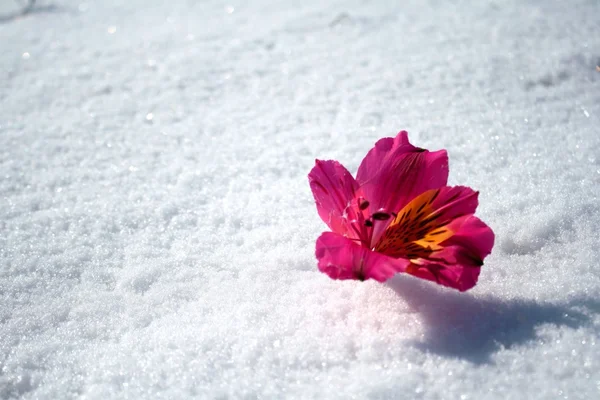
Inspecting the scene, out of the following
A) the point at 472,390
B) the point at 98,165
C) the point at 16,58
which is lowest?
the point at 472,390

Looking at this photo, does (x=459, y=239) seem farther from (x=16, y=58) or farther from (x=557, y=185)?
(x=16, y=58)

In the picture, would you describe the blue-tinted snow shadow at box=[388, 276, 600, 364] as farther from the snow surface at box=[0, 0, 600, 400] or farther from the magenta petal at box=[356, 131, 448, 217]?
the magenta petal at box=[356, 131, 448, 217]

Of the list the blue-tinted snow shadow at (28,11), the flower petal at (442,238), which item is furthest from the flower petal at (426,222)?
the blue-tinted snow shadow at (28,11)

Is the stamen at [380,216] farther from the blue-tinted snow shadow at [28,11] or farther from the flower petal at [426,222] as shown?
the blue-tinted snow shadow at [28,11]

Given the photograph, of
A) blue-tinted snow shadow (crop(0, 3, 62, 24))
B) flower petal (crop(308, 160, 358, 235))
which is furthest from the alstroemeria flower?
blue-tinted snow shadow (crop(0, 3, 62, 24))

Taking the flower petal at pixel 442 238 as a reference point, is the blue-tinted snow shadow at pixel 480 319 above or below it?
below

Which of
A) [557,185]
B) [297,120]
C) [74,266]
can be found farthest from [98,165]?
[557,185]
